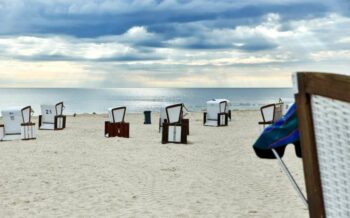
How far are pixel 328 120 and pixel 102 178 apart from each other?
9139 mm

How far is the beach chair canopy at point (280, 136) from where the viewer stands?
3.09 m

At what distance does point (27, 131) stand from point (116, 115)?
375 centimetres

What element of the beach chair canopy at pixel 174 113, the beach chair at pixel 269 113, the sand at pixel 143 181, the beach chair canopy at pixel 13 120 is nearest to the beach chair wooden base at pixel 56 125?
the beach chair canopy at pixel 13 120

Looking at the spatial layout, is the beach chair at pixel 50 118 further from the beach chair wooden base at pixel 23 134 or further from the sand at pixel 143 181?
the sand at pixel 143 181

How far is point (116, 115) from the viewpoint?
21672 mm

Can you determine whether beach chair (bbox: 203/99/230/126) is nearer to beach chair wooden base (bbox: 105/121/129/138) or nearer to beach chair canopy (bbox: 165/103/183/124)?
beach chair wooden base (bbox: 105/121/129/138)

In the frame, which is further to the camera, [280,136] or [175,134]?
[175,134]

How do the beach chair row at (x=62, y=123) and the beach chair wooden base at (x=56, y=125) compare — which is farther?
the beach chair wooden base at (x=56, y=125)

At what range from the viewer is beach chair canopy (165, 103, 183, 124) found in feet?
62.0

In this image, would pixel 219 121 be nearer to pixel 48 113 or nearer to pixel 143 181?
pixel 48 113

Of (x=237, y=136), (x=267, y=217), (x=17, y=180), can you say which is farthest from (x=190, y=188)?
(x=237, y=136)

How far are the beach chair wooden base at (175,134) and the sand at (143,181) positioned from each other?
0.38m

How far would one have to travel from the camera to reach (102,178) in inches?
445

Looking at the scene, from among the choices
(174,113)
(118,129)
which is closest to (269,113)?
(174,113)
